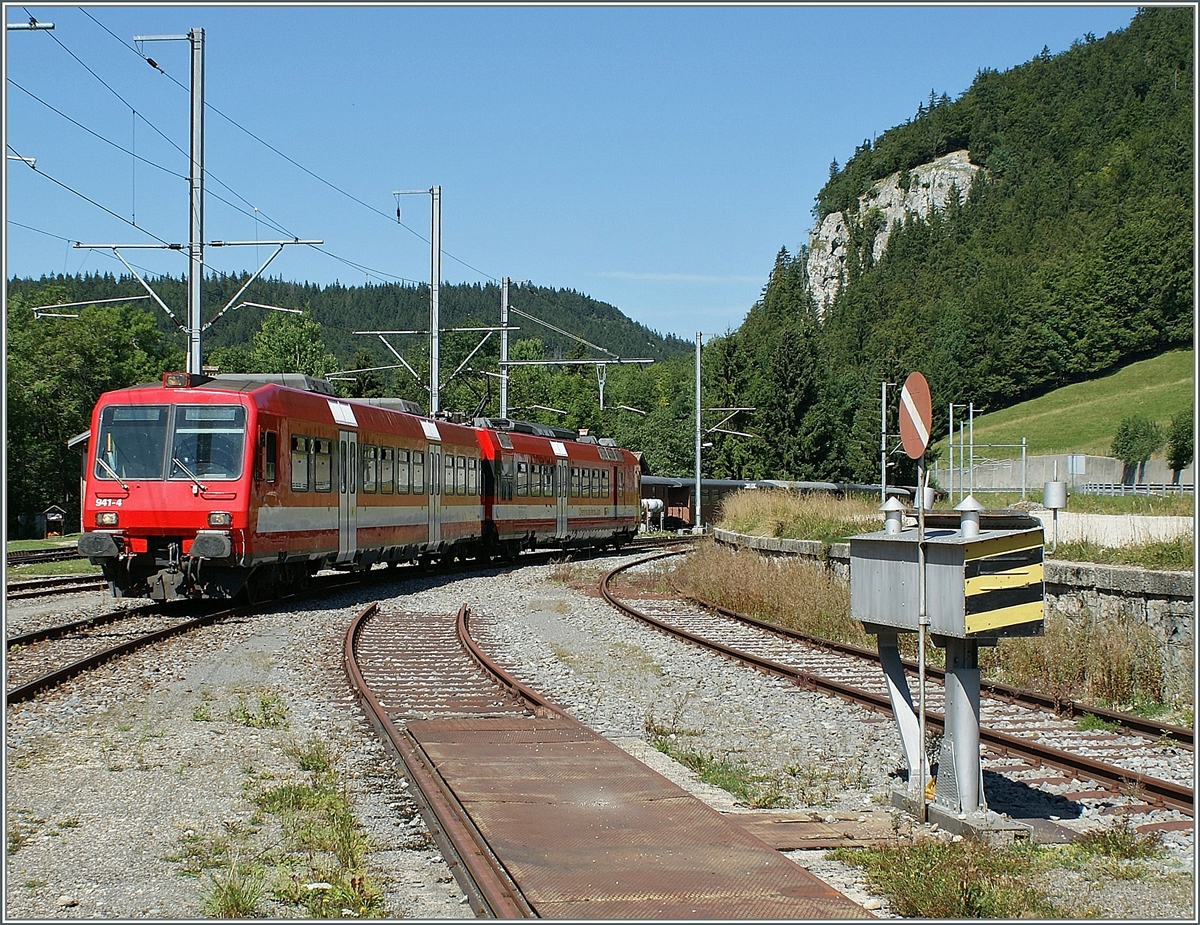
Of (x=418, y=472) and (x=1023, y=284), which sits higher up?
(x=1023, y=284)

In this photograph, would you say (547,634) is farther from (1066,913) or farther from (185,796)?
(1066,913)

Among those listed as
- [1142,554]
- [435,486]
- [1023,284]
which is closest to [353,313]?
[1023,284]

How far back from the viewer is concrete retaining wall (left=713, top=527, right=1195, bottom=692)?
33.4 feet

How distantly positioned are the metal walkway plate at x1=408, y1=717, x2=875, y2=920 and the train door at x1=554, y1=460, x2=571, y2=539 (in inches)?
1005

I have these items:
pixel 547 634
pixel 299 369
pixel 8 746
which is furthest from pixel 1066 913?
pixel 299 369

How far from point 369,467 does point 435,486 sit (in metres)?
4.02

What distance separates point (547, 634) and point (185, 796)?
29.6ft

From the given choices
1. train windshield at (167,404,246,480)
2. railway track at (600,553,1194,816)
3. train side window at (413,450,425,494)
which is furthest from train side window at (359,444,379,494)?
railway track at (600,553,1194,816)

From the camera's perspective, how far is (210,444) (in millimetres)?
16688

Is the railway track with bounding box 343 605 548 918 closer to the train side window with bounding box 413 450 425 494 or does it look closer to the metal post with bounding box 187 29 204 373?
the train side window with bounding box 413 450 425 494

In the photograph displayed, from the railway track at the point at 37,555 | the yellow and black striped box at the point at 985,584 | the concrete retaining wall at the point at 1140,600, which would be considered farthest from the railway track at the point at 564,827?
the railway track at the point at 37,555

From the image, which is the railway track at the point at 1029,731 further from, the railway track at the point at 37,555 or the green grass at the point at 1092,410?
the green grass at the point at 1092,410

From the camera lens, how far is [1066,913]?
5.13m

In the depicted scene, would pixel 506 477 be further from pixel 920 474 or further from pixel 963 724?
pixel 963 724
